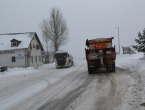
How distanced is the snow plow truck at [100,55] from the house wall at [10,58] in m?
18.9

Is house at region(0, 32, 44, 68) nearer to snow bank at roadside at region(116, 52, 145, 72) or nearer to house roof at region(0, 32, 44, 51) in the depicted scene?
house roof at region(0, 32, 44, 51)

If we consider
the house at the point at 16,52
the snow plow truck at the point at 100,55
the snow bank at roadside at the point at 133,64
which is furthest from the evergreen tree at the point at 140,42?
the house at the point at 16,52

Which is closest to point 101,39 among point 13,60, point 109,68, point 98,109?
point 109,68

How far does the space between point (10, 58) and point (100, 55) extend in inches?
863

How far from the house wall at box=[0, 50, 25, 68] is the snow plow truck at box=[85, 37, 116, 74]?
744 inches

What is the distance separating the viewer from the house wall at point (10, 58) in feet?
95.5

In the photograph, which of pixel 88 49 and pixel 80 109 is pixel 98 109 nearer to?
pixel 80 109

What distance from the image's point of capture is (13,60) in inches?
1161

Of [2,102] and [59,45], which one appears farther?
[59,45]

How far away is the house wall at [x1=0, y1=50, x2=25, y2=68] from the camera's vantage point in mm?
29109

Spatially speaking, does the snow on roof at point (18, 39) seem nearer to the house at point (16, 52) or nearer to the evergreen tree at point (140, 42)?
the house at point (16, 52)

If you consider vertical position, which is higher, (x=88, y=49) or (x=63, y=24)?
(x=63, y=24)

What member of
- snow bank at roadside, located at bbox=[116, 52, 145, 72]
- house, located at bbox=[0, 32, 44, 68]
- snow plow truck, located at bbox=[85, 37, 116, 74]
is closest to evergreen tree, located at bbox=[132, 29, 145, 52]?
snow bank at roadside, located at bbox=[116, 52, 145, 72]

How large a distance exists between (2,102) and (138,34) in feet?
60.5
